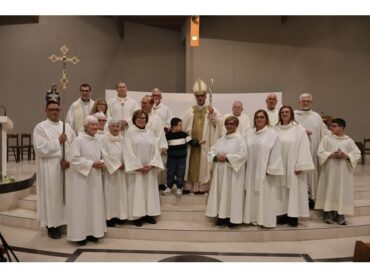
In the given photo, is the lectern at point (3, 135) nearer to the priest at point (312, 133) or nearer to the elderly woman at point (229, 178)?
the elderly woman at point (229, 178)

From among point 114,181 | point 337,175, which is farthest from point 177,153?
point 337,175

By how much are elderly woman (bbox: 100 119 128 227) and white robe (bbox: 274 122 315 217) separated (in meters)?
2.31

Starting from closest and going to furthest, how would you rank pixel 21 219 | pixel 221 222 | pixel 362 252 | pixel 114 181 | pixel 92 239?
pixel 362 252
pixel 92 239
pixel 114 181
pixel 221 222
pixel 21 219

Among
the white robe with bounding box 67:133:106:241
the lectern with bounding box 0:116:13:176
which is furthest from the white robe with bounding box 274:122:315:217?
the lectern with bounding box 0:116:13:176

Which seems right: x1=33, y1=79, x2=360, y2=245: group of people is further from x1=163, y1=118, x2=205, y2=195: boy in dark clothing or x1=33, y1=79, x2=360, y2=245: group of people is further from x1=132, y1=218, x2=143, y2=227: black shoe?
x1=163, y1=118, x2=205, y2=195: boy in dark clothing

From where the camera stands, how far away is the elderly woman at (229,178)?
5.51 meters

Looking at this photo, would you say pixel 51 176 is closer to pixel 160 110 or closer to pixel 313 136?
pixel 160 110

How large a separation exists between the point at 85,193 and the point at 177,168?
5.90ft

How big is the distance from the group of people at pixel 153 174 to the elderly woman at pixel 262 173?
0.01 m

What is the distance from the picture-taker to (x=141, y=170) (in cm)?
560

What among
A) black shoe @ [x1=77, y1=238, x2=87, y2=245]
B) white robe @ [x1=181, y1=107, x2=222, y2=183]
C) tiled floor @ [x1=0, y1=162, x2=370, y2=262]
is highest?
white robe @ [x1=181, y1=107, x2=222, y2=183]

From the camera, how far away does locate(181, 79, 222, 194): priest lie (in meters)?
6.72

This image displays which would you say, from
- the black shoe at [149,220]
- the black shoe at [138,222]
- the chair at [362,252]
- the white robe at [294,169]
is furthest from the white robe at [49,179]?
the chair at [362,252]

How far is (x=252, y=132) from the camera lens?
226 inches
